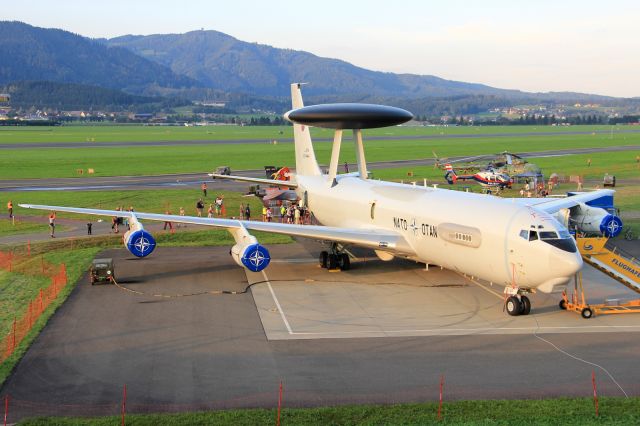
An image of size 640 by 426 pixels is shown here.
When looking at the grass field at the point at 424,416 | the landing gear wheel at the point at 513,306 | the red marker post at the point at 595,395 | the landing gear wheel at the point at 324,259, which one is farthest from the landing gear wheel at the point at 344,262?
the grass field at the point at 424,416

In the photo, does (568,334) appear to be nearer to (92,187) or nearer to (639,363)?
(639,363)

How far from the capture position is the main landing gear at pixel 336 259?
1809 inches

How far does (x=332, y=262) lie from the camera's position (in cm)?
4597

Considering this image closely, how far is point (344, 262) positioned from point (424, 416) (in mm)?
23801

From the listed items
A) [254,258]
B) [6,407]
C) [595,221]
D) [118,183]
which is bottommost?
[118,183]

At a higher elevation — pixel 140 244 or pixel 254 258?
pixel 140 244

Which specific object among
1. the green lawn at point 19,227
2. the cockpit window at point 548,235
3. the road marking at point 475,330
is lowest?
the green lawn at point 19,227

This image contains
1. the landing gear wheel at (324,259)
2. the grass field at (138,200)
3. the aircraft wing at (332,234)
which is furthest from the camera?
the grass field at (138,200)

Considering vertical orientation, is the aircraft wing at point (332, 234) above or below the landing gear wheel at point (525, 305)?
above

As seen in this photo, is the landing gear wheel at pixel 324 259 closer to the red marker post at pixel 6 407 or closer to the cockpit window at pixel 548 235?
the cockpit window at pixel 548 235

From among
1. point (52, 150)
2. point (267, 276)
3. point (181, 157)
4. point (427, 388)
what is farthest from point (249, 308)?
point (52, 150)

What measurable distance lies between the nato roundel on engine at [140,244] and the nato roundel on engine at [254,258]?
6.19m

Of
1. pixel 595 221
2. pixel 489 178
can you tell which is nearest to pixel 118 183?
pixel 489 178

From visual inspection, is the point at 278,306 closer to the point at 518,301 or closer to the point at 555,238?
the point at 518,301
